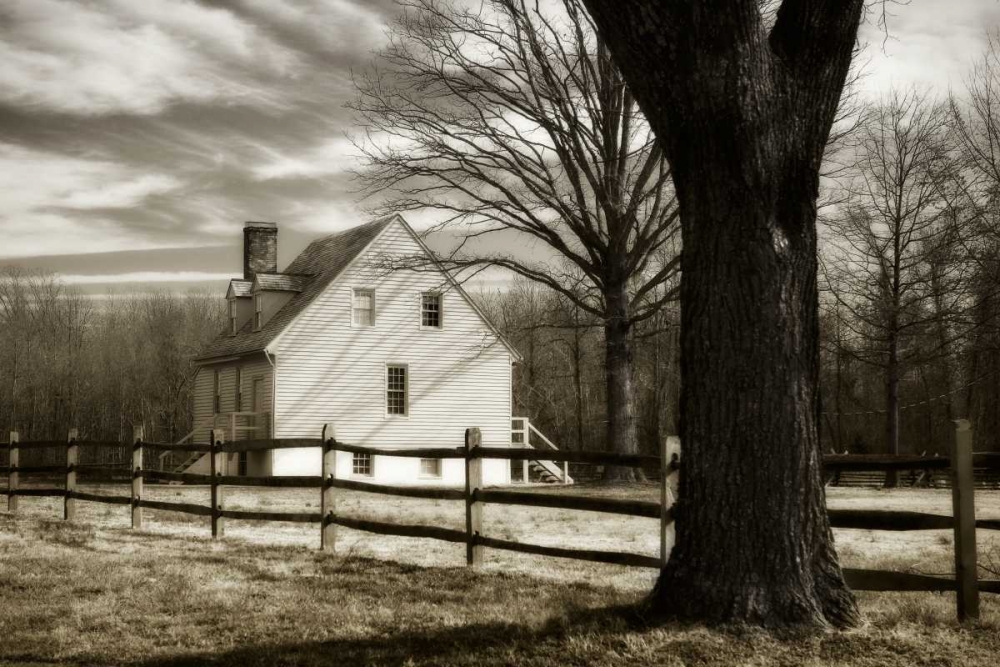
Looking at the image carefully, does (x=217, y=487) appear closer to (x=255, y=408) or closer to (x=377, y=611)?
(x=377, y=611)

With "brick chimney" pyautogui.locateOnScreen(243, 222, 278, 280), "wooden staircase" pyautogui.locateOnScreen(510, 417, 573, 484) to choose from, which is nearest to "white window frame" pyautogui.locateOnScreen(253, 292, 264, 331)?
"brick chimney" pyautogui.locateOnScreen(243, 222, 278, 280)

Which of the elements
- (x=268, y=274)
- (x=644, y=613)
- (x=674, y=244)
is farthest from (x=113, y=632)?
(x=674, y=244)

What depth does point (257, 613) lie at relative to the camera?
24.7 ft

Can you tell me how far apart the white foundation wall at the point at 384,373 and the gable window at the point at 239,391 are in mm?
3495

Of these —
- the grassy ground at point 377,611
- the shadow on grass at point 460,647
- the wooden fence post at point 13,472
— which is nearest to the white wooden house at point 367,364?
the wooden fence post at point 13,472

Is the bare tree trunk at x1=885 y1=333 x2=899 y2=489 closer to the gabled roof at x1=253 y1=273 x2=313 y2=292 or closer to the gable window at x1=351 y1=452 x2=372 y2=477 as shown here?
the gable window at x1=351 y1=452 x2=372 y2=477

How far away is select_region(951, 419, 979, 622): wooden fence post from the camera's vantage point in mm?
6762

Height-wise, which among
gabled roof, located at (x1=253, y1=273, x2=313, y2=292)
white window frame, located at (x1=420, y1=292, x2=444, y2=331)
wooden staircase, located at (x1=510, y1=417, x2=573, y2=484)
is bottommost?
wooden staircase, located at (x1=510, y1=417, x2=573, y2=484)

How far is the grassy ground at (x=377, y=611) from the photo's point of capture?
590 centimetres

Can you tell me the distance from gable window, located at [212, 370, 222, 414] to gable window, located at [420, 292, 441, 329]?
27.9 ft

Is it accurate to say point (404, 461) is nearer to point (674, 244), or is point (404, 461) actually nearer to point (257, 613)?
point (674, 244)

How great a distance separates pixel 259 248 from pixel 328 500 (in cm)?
2701

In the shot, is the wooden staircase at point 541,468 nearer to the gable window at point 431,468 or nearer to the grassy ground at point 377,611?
the gable window at point 431,468

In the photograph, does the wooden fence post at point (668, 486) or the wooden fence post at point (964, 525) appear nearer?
the wooden fence post at point (964, 525)
